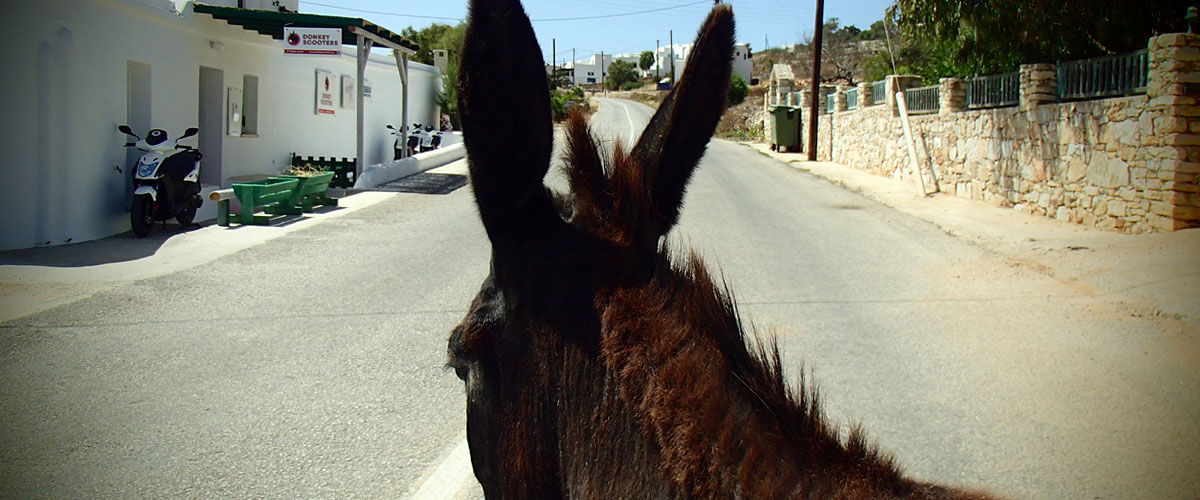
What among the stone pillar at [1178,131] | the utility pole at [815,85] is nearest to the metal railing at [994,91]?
the stone pillar at [1178,131]

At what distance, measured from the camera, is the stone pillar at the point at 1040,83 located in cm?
1418

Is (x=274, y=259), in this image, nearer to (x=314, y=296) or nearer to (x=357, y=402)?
(x=314, y=296)

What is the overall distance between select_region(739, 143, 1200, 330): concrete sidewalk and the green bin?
16670 mm

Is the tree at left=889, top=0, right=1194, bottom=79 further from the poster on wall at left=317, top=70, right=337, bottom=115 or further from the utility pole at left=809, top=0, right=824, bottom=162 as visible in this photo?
the poster on wall at left=317, top=70, right=337, bottom=115

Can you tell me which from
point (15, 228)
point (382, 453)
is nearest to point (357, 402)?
point (382, 453)

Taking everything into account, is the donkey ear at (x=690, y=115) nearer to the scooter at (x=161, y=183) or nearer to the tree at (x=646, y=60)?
the scooter at (x=161, y=183)

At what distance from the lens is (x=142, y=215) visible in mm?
11438

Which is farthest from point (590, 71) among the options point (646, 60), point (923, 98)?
point (923, 98)

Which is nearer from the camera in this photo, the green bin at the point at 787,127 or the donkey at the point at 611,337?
the donkey at the point at 611,337

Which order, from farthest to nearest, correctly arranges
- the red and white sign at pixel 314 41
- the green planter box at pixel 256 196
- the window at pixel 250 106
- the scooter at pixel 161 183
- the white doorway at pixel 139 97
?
the window at pixel 250 106
the red and white sign at pixel 314 41
the white doorway at pixel 139 97
the green planter box at pixel 256 196
the scooter at pixel 161 183

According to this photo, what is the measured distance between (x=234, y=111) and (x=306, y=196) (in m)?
3.68

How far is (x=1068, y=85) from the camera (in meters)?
13.8

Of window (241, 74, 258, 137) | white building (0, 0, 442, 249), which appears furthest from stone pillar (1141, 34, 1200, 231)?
window (241, 74, 258, 137)

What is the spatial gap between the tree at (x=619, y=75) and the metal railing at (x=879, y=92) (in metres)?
76.0
